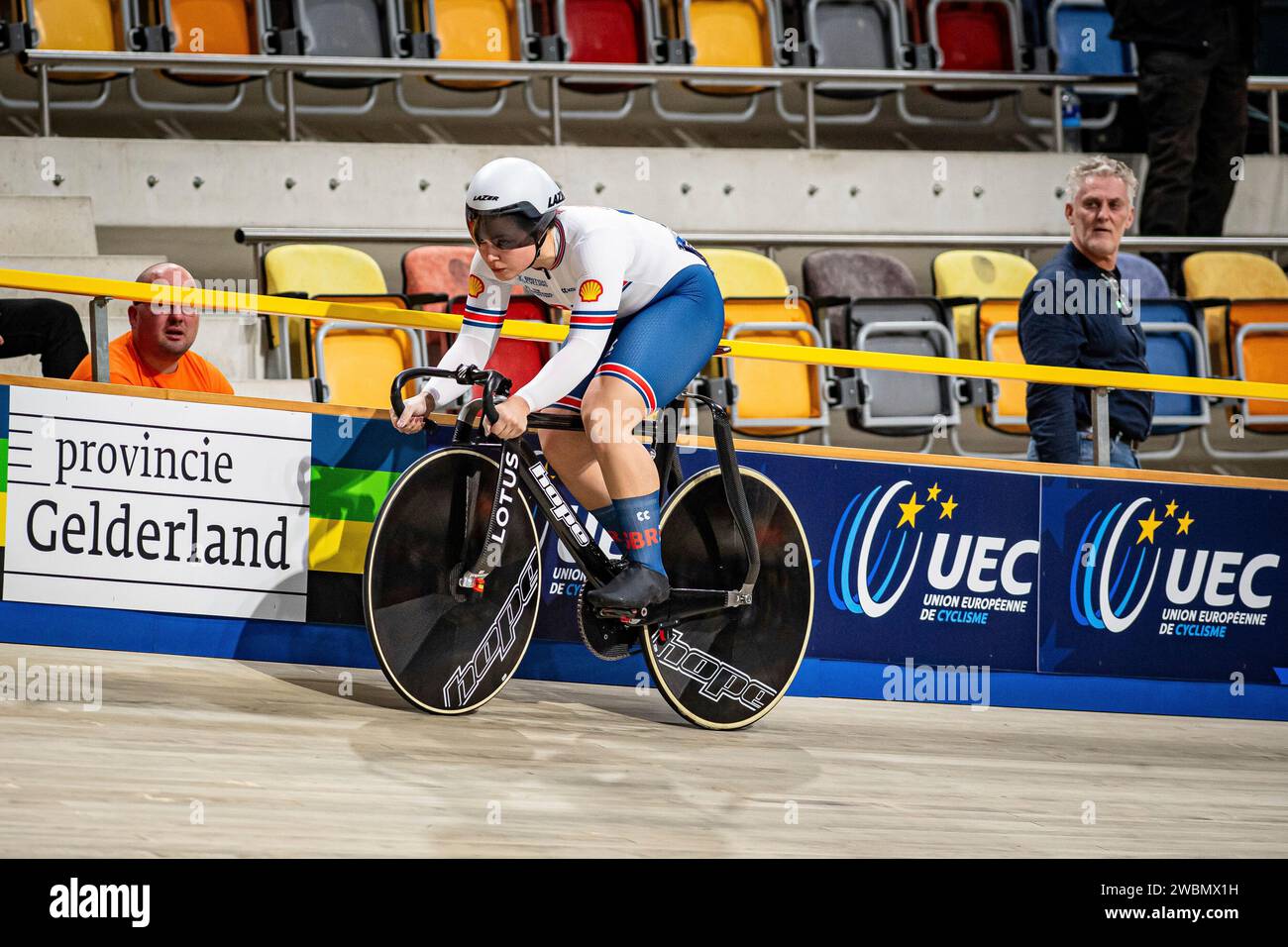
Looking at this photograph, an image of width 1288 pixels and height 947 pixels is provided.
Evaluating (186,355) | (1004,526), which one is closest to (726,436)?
(1004,526)

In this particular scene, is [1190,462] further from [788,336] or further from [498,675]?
[498,675]

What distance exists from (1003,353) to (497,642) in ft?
12.6

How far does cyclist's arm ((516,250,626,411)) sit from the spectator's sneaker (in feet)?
1.56

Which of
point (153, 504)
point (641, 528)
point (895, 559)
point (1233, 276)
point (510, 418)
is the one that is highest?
point (1233, 276)

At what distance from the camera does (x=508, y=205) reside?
12.0ft

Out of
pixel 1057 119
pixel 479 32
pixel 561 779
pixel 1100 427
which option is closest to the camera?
pixel 561 779

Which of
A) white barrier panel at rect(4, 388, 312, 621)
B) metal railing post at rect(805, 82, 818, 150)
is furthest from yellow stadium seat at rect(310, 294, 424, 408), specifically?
metal railing post at rect(805, 82, 818, 150)

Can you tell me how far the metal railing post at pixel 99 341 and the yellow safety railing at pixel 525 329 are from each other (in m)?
0.06

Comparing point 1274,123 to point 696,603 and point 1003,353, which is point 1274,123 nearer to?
point 1003,353

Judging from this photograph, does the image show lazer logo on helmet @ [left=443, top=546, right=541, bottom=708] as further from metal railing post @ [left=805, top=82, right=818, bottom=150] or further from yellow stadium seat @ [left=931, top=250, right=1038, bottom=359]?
metal railing post @ [left=805, top=82, right=818, bottom=150]

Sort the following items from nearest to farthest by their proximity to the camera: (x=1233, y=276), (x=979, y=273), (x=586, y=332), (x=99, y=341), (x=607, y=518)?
(x=586, y=332)
(x=607, y=518)
(x=99, y=341)
(x=979, y=273)
(x=1233, y=276)

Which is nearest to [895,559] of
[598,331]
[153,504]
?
[598,331]

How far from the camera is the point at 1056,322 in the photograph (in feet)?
16.0
